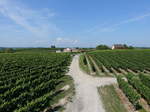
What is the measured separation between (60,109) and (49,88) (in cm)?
473

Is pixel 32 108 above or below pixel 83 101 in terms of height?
above

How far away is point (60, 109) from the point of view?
9.83 metres

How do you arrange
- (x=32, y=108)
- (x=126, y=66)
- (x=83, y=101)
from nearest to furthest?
(x=32, y=108) → (x=83, y=101) → (x=126, y=66)

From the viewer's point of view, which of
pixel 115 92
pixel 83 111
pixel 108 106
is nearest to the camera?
pixel 83 111

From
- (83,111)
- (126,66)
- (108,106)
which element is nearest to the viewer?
(83,111)

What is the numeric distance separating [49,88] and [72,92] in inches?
113

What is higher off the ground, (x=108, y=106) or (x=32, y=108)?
(x=32, y=108)

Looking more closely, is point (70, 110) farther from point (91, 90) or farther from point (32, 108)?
Answer: point (91, 90)

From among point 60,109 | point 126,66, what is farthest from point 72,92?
point 126,66

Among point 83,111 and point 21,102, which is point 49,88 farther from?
point 83,111

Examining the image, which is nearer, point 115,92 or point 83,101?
point 83,101

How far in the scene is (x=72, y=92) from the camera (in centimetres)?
1350

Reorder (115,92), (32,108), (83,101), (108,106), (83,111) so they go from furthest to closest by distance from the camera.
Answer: (115,92)
(83,101)
(108,106)
(83,111)
(32,108)

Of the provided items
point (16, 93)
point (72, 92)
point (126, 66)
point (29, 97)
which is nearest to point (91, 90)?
point (72, 92)
